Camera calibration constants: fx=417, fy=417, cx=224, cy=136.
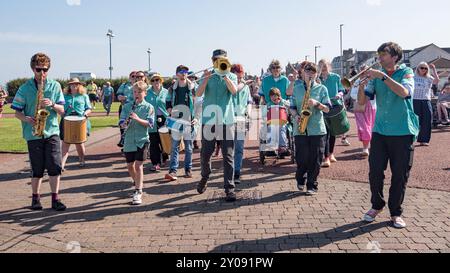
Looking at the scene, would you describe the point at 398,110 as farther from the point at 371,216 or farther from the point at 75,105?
the point at 75,105

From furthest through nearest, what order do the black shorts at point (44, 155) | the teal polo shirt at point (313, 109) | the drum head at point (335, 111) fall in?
the drum head at point (335, 111) < the teal polo shirt at point (313, 109) < the black shorts at point (44, 155)

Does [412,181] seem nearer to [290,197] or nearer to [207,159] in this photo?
[290,197]

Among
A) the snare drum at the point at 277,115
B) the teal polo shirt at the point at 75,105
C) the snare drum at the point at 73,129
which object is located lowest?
the snare drum at the point at 73,129

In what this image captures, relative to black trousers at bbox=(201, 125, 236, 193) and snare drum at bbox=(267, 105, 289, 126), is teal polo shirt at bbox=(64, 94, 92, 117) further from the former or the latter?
snare drum at bbox=(267, 105, 289, 126)

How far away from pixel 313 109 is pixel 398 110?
5.14 ft

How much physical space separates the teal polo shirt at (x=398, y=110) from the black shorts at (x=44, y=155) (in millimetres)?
4198

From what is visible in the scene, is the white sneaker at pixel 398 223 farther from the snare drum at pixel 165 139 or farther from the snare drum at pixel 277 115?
the snare drum at pixel 165 139

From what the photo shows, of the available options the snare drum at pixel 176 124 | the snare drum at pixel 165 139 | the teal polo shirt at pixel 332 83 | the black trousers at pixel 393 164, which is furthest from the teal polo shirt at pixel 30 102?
the teal polo shirt at pixel 332 83

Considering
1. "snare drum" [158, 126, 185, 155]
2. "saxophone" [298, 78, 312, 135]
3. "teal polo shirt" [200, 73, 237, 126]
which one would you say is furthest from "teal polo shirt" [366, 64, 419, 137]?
"snare drum" [158, 126, 185, 155]

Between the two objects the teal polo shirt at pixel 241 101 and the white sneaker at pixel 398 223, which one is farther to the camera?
the teal polo shirt at pixel 241 101

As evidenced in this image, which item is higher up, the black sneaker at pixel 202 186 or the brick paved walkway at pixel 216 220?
the black sneaker at pixel 202 186

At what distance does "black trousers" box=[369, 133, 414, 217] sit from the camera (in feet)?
15.6

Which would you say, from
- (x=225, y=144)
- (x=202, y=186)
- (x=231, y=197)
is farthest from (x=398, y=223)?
(x=202, y=186)

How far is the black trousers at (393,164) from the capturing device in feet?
15.6
